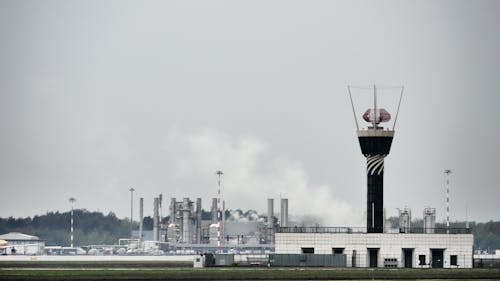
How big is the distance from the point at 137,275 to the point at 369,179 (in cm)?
4085

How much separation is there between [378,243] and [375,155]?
10369 mm

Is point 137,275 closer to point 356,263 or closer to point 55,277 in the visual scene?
point 55,277

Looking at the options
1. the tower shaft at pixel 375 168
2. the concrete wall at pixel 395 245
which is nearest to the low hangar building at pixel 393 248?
the concrete wall at pixel 395 245

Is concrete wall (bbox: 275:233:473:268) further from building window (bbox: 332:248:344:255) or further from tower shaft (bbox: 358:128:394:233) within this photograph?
tower shaft (bbox: 358:128:394:233)

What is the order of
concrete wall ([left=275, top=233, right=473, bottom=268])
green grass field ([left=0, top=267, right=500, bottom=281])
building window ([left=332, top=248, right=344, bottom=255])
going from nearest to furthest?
green grass field ([left=0, top=267, right=500, bottom=281]) → concrete wall ([left=275, top=233, right=473, bottom=268]) → building window ([left=332, top=248, right=344, bottom=255])

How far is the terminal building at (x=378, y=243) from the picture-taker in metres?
162

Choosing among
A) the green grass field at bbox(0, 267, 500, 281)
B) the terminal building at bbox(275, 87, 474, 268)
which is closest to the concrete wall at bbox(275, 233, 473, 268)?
the terminal building at bbox(275, 87, 474, 268)

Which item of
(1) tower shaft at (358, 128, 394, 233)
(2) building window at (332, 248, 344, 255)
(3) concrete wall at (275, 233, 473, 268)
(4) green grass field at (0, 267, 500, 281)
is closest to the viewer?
(4) green grass field at (0, 267, 500, 281)

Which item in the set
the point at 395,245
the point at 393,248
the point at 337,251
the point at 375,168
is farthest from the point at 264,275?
the point at 375,168

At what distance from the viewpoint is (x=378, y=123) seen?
166 m

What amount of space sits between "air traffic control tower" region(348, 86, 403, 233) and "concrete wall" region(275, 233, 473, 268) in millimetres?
3657

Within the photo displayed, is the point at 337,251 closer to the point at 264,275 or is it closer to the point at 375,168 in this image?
the point at 375,168

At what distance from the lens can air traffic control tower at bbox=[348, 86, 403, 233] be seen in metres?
164

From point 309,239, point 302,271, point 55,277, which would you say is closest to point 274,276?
point 302,271
